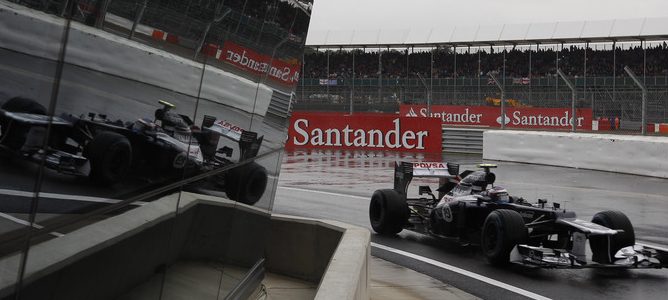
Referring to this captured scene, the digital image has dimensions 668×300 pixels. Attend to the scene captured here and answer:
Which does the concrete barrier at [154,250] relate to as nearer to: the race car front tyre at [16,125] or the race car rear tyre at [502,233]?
the race car front tyre at [16,125]

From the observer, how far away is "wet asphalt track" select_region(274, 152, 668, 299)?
339 inches

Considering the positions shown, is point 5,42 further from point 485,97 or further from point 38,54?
→ point 485,97

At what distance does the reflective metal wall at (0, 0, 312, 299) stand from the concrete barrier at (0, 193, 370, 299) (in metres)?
0.01

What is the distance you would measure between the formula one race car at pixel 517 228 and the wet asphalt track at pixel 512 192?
201 millimetres

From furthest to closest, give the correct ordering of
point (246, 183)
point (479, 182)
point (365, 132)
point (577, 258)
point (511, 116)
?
point (511, 116) → point (365, 132) → point (479, 182) → point (577, 258) → point (246, 183)

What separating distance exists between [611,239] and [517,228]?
1.16 m

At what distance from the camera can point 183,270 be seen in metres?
4.06

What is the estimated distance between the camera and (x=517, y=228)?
9016mm

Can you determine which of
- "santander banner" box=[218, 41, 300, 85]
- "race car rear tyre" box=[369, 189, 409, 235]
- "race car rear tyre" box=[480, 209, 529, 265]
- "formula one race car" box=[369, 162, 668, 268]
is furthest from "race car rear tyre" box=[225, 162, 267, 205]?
"race car rear tyre" box=[369, 189, 409, 235]

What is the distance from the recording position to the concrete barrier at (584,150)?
2083 cm

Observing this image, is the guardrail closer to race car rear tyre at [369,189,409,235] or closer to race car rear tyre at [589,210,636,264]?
race car rear tyre at [369,189,409,235]

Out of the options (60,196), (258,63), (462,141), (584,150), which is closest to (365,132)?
(462,141)

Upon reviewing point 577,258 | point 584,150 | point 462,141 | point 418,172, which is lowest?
point 577,258

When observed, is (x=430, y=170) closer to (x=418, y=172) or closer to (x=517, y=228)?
(x=418, y=172)
